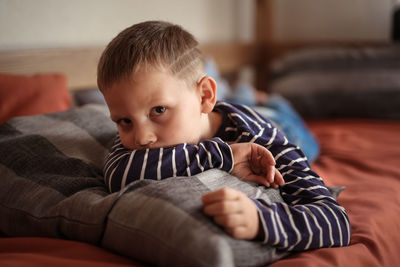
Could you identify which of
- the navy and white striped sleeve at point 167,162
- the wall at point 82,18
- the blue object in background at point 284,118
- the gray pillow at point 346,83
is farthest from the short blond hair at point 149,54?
the gray pillow at point 346,83

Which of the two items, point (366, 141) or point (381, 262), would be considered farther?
point (366, 141)

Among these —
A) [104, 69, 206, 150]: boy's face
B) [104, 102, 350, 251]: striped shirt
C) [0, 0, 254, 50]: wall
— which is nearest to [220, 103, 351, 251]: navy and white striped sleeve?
[104, 102, 350, 251]: striped shirt

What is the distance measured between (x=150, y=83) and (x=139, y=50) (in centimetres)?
6

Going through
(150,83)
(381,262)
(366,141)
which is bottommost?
(366,141)

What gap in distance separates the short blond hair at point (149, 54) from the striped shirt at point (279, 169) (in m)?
0.13

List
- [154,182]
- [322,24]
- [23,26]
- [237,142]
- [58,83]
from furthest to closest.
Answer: [322,24]
[23,26]
[58,83]
[237,142]
[154,182]

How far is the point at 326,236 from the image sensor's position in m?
0.67

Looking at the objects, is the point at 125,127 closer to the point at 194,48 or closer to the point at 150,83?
the point at 150,83

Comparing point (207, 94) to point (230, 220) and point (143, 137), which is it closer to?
point (143, 137)

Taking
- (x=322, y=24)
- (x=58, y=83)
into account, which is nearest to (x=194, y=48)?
(x=58, y=83)

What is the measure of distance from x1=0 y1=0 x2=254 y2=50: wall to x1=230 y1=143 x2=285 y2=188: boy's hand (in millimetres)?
847

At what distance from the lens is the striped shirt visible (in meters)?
0.64

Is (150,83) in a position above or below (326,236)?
above

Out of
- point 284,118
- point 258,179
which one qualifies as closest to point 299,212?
point 258,179
